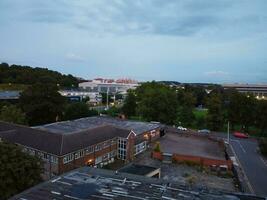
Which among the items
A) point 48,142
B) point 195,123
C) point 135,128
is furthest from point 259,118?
point 48,142

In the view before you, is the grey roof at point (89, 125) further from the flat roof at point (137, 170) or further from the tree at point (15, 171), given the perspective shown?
the tree at point (15, 171)

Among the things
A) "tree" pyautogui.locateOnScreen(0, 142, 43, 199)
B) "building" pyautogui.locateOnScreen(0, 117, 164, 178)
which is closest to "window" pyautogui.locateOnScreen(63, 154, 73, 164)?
"building" pyautogui.locateOnScreen(0, 117, 164, 178)

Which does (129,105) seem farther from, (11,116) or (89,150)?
(89,150)

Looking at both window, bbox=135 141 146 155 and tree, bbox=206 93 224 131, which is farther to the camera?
tree, bbox=206 93 224 131

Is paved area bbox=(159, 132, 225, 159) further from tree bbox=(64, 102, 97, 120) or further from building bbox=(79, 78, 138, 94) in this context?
building bbox=(79, 78, 138, 94)

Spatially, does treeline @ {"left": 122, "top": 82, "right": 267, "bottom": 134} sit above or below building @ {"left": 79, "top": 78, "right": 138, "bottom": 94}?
below

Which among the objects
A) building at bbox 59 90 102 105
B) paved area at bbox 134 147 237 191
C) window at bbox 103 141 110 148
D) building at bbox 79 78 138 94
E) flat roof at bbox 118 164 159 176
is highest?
building at bbox 79 78 138 94
